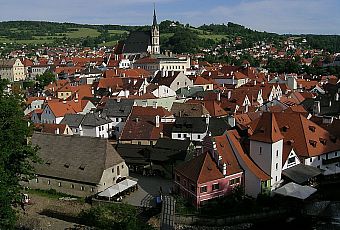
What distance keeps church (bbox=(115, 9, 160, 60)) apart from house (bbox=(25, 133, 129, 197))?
81532mm

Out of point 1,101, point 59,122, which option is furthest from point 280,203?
point 59,122

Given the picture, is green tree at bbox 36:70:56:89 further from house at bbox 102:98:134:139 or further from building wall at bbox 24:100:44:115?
house at bbox 102:98:134:139

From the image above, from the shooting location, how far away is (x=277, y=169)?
1256 inches

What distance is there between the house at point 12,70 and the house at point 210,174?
320 ft

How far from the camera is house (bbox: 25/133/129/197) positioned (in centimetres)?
3303

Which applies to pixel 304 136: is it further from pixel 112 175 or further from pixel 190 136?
pixel 112 175

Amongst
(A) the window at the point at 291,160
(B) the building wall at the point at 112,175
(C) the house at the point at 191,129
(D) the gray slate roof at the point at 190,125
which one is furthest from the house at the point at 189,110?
(A) the window at the point at 291,160

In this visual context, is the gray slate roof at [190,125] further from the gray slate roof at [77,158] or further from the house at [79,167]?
the gray slate roof at [77,158]

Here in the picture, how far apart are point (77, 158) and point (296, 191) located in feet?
53.1

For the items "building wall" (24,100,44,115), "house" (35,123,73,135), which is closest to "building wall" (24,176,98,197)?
"house" (35,123,73,135)

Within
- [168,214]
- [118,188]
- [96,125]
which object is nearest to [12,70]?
[96,125]

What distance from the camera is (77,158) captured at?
34406mm

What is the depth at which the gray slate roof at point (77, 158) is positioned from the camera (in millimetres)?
33312

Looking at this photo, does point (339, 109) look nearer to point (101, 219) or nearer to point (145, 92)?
point (145, 92)
